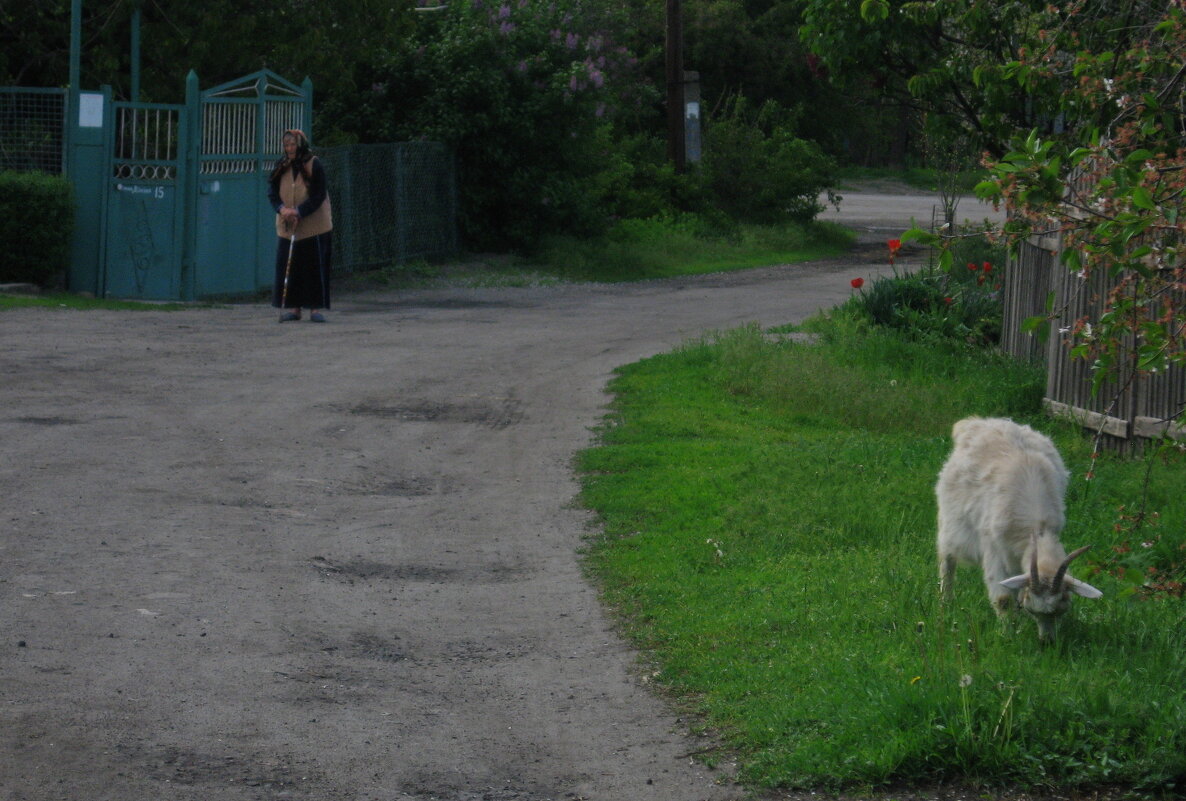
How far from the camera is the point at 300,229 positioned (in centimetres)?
1606

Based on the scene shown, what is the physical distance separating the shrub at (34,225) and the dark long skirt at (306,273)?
2.68 m

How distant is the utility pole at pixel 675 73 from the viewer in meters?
29.4

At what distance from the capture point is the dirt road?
16.4 feet

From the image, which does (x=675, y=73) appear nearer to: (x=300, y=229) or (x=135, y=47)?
(x=135, y=47)

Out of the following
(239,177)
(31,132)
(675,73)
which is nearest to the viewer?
(31,132)

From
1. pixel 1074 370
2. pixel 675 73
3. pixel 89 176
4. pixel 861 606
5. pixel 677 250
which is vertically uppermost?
pixel 675 73

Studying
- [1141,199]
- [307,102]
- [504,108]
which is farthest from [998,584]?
[504,108]

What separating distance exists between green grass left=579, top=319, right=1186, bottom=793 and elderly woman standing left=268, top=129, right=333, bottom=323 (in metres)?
5.66

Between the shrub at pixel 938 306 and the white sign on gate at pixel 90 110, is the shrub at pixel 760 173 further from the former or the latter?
the white sign on gate at pixel 90 110

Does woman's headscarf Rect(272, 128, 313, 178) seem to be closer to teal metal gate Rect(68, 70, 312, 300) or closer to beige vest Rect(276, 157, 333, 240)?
beige vest Rect(276, 157, 333, 240)

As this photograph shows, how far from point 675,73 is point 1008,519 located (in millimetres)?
24833

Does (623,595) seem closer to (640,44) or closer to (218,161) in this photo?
(218,161)

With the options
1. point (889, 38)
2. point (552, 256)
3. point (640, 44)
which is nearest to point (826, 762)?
point (889, 38)

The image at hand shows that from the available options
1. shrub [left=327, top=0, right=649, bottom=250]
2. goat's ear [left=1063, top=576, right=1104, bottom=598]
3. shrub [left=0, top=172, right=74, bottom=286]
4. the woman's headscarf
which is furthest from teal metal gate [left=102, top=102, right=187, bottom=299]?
goat's ear [left=1063, top=576, right=1104, bottom=598]
